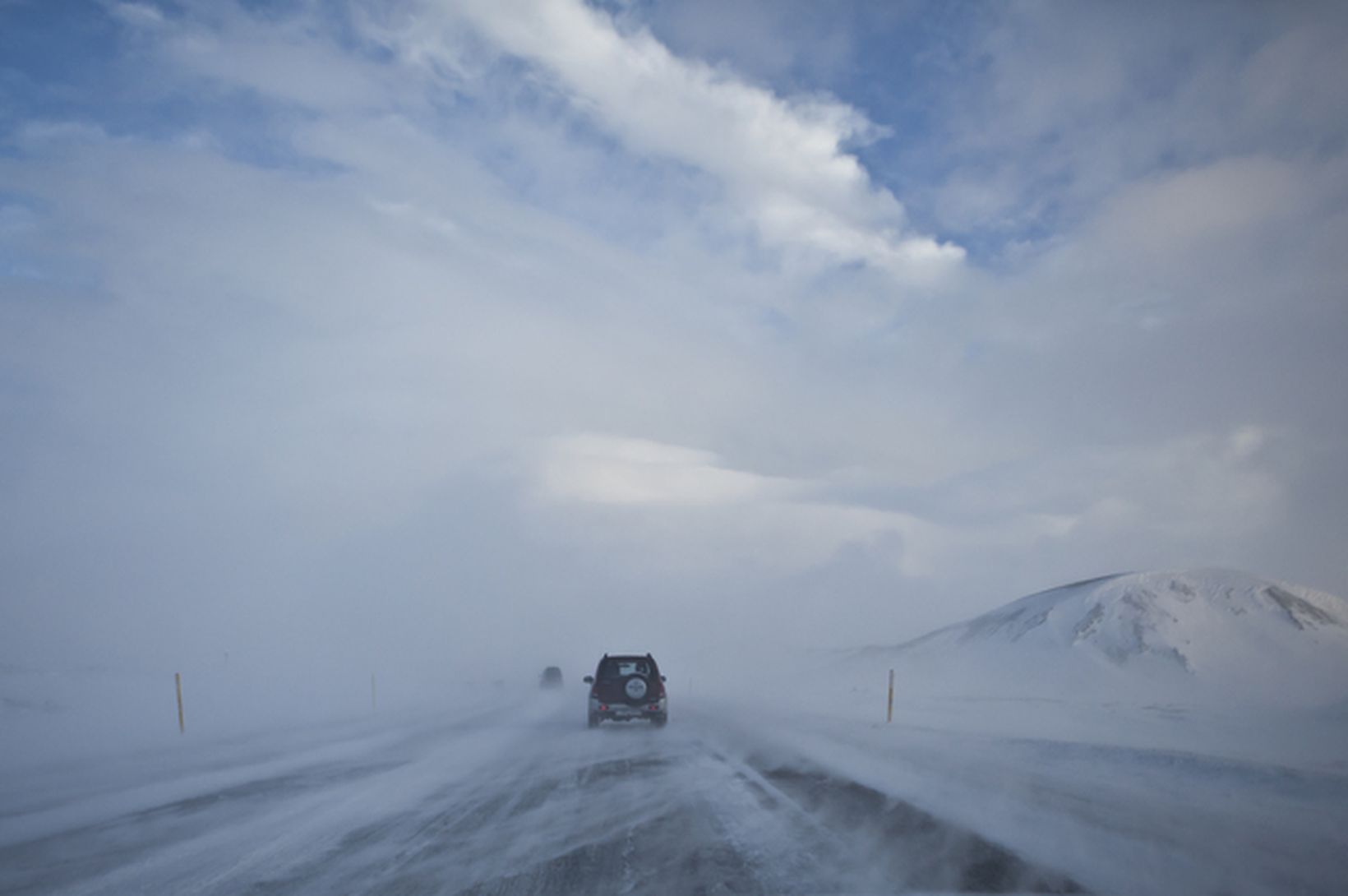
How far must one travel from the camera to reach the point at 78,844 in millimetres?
8047

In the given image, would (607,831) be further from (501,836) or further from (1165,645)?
(1165,645)

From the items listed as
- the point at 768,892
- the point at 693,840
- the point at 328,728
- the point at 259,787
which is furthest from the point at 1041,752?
the point at 328,728

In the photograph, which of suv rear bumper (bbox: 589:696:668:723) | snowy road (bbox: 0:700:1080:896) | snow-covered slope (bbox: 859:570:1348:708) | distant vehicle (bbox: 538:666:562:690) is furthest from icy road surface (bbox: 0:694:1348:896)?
distant vehicle (bbox: 538:666:562:690)

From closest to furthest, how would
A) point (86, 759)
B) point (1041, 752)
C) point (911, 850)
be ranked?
point (911, 850)
point (1041, 752)
point (86, 759)

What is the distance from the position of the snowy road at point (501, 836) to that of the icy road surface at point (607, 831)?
0.11 ft

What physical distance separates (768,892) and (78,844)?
6980mm

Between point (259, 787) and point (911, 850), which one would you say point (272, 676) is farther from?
point (911, 850)

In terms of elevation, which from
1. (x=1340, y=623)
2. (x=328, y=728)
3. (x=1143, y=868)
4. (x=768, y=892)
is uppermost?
(x=768, y=892)

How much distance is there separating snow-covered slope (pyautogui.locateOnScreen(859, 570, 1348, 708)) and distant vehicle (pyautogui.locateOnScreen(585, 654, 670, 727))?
33689 mm

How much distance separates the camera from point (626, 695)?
20.5 m

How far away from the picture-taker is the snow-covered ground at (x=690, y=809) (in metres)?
6.45

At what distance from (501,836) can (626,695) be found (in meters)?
12.9

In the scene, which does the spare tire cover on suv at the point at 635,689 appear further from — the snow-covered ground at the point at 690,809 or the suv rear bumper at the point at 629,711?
the snow-covered ground at the point at 690,809

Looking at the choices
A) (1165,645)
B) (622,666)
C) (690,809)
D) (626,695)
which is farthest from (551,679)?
(690,809)
